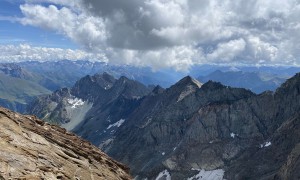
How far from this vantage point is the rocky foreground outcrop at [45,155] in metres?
42.0

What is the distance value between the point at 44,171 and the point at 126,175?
24.3 m

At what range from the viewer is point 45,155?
158ft

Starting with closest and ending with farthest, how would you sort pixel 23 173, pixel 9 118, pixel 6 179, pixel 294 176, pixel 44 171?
pixel 6 179, pixel 23 173, pixel 44 171, pixel 9 118, pixel 294 176

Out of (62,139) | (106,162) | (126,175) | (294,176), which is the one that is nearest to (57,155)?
(62,139)

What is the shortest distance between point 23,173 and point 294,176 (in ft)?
576

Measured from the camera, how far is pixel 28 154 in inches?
1780

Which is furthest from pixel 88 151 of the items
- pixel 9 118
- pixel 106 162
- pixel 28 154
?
pixel 28 154

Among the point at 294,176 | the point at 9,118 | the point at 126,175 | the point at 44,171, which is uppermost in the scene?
the point at 9,118

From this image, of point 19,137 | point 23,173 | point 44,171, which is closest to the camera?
point 23,173

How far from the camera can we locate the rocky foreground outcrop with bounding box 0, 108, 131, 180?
4203 cm

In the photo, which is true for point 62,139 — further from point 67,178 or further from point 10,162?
point 10,162

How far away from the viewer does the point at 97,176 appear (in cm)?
5447

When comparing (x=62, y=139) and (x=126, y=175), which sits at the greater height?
(x=62, y=139)

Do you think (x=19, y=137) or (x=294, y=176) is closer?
Answer: (x=19, y=137)
